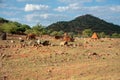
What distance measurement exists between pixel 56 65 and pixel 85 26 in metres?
67.8

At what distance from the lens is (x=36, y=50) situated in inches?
691

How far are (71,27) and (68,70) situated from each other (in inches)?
2735

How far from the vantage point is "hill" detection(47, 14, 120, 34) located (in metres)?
79.2

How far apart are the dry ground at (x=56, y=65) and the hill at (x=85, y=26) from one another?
61.0m

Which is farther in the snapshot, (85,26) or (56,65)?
(85,26)

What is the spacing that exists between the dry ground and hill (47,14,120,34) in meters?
61.0

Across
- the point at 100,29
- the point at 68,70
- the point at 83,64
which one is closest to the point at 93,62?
the point at 83,64

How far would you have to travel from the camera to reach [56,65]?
1384cm

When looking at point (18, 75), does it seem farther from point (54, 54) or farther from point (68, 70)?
point (54, 54)

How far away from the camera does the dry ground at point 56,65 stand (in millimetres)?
12148

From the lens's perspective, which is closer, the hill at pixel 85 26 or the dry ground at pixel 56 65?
the dry ground at pixel 56 65

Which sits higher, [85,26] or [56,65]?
[85,26]

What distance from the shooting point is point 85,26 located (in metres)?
81.2

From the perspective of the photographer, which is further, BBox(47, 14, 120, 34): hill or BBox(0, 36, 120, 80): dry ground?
BBox(47, 14, 120, 34): hill
